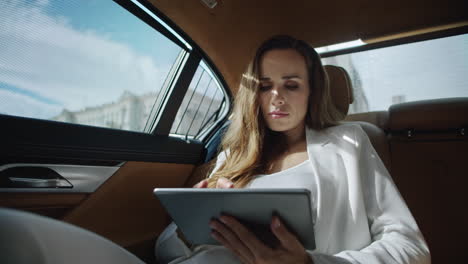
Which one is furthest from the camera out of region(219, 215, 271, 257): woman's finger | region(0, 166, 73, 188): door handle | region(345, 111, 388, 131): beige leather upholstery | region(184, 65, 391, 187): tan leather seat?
region(345, 111, 388, 131): beige leather upholstery

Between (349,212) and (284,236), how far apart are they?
0.39 meters

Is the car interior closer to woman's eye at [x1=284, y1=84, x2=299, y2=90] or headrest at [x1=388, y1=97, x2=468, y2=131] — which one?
headrest at [x1=388, y1=97, x2=468, y2=131]

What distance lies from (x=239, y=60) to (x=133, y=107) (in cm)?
102

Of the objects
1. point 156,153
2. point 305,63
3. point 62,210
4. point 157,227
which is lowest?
point 157,227

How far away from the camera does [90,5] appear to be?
164 centimetres

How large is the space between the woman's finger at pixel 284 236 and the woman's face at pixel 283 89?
0.70m

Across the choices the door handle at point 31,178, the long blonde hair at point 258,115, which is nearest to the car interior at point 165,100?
the door handle at point 31,178

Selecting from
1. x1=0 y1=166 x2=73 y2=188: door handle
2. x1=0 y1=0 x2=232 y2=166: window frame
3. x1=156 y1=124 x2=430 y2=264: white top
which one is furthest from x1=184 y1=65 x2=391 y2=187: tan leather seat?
x1=0 y1=166 x2=73 y2=188: door handle

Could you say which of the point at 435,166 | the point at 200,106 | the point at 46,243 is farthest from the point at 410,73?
the point at 46,243

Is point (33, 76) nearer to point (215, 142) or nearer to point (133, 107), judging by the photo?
point (133, 107)

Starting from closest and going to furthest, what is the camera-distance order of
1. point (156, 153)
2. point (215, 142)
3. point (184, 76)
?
point (156, 153), point (184, 76), point (215, 142)

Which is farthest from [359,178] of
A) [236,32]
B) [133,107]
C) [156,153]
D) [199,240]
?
[236,32]

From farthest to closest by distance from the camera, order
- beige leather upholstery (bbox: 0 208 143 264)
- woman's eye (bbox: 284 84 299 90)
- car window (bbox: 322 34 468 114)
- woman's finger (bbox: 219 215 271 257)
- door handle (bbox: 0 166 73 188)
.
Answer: car window (bbox: 322 34 468 114), woman's eye (bbox: 284 84 299 90), door handle (bbox: 0 166 73 188), woman's finger (bbox: 219 215 271 257), beige leather upholstery (bbox: 0 208 143 264)

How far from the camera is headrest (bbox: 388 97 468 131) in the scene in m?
1.66
